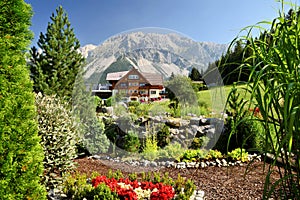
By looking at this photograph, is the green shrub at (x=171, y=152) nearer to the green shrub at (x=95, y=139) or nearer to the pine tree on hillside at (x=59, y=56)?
the green shrub at (x=95, y=139)

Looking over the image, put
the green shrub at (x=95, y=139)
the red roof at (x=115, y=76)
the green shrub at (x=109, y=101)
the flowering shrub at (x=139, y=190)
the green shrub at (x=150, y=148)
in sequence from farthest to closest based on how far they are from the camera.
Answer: the green shrub at (x=109, y=101) → the red roof at (x=115, y=76) → the green shrub at (x=95, y=139) → the green shrub at (x=150, y=148) → the flowering shrub at (x=139, y=190)

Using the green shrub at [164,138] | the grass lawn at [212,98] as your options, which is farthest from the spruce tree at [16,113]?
the grass lawn at [212,98]

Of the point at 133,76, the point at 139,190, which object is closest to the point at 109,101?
the point at 133,76

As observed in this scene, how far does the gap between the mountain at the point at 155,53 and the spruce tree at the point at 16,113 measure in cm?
445

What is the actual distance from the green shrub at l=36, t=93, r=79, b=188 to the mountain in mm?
3102

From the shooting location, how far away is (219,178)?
4656mm

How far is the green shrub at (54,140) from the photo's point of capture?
3.75 metres

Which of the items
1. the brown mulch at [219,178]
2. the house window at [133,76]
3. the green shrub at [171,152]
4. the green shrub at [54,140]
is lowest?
the brown mulch at [219,178]

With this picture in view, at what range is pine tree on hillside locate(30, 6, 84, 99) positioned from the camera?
8188 millimetres

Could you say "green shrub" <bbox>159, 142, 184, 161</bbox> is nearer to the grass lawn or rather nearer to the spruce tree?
the grass lawn

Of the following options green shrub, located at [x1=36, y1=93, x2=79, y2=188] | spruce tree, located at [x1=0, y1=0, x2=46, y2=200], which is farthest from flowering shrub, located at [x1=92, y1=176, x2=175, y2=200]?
spruce tree, located at [x1=0, y1=0, x2=46, y2=200]

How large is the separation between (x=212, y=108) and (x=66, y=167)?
4622 mm

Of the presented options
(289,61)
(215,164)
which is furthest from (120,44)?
(289,61)

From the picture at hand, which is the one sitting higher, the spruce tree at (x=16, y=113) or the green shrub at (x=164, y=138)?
the spruce tree at (x=16, y=113)
